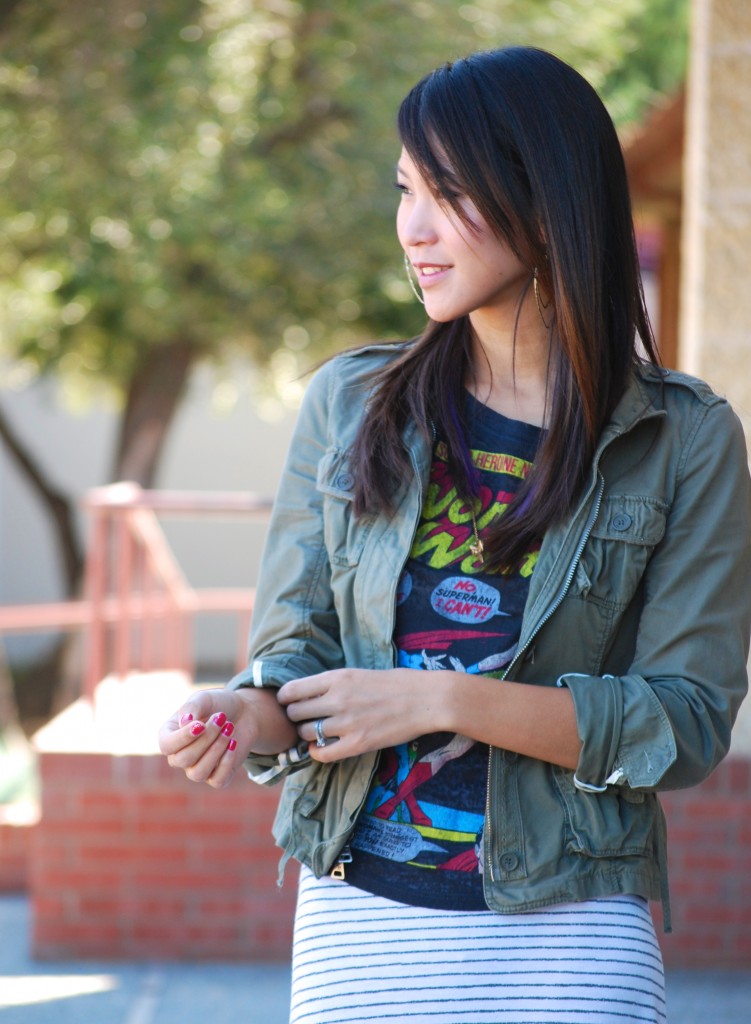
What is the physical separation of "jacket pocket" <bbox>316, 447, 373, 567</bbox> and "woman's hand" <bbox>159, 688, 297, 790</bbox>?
0.23 metres

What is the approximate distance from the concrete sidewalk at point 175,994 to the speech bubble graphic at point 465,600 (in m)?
2.51

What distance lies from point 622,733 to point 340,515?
47cm

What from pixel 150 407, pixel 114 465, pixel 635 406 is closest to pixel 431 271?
pixel 635 406

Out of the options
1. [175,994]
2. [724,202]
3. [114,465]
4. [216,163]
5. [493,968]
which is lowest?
[175,994]

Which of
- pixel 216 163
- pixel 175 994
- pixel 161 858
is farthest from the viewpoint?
pixel 216 163

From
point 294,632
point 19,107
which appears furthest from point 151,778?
point 19,107

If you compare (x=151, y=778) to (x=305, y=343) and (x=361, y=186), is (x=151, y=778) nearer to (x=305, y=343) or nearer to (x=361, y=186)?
(x=361, y=186)

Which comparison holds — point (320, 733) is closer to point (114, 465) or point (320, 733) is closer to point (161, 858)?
point (161, 858)

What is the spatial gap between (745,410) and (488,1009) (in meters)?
2.48

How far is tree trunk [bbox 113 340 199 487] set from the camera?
37.9 feet

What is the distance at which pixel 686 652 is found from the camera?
161 cm

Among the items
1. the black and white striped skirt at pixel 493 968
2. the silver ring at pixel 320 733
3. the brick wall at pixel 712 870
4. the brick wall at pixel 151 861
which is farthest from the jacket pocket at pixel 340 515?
the brick wall at pixel 151 861

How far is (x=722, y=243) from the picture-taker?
3770 mm

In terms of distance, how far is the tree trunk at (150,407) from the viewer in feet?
37.9
